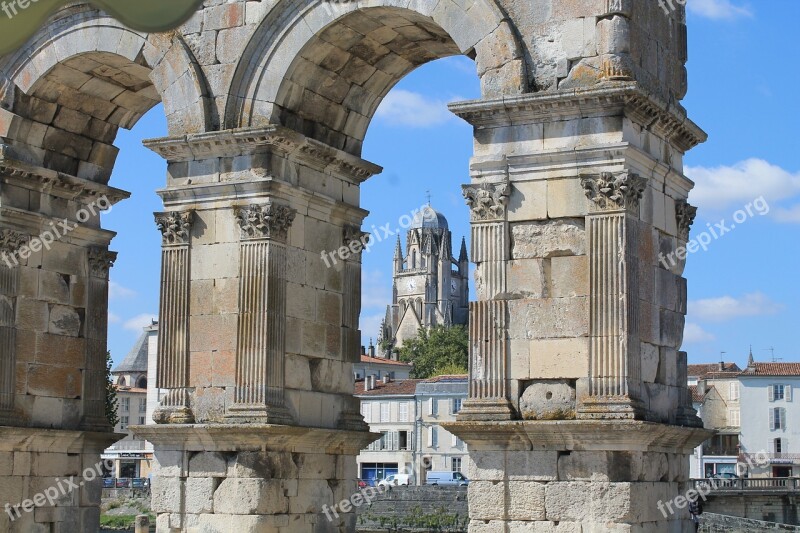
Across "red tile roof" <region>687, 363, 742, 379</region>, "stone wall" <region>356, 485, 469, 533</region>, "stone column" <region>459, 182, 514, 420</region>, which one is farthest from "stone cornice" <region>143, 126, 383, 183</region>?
"red tile roof" <region>687, 363, 742, 379</region>

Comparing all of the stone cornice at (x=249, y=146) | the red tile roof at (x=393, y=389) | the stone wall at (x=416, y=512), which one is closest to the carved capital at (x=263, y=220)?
the stone cornice at (x=249, y=146)

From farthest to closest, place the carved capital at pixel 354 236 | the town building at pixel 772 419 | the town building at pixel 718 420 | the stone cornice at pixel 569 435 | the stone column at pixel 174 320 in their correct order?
1. the town building at pixel 718 420
2. the town building at pixel 772 419
3. the carved capital at pixel 354 236
4. the stone column at pixel 174 320
5. the stone cornice at pixel 569 435

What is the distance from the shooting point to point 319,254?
16.2m

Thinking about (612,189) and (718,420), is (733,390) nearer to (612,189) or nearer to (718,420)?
(718,420)

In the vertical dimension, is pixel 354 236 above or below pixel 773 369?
above

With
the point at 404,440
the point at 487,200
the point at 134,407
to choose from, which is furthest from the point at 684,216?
the point at 134,407

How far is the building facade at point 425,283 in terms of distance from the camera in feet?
477

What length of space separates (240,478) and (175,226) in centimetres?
347

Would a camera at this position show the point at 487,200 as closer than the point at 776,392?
Yes

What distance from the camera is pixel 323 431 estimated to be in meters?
15.4

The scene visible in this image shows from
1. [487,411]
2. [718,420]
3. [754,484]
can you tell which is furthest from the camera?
[718,420]

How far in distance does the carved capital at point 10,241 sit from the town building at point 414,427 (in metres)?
50.2

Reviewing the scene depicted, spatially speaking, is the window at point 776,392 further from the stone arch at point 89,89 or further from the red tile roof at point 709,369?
the stone arch at point 89,89

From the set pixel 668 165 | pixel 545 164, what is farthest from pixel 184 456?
pixel 668 165
